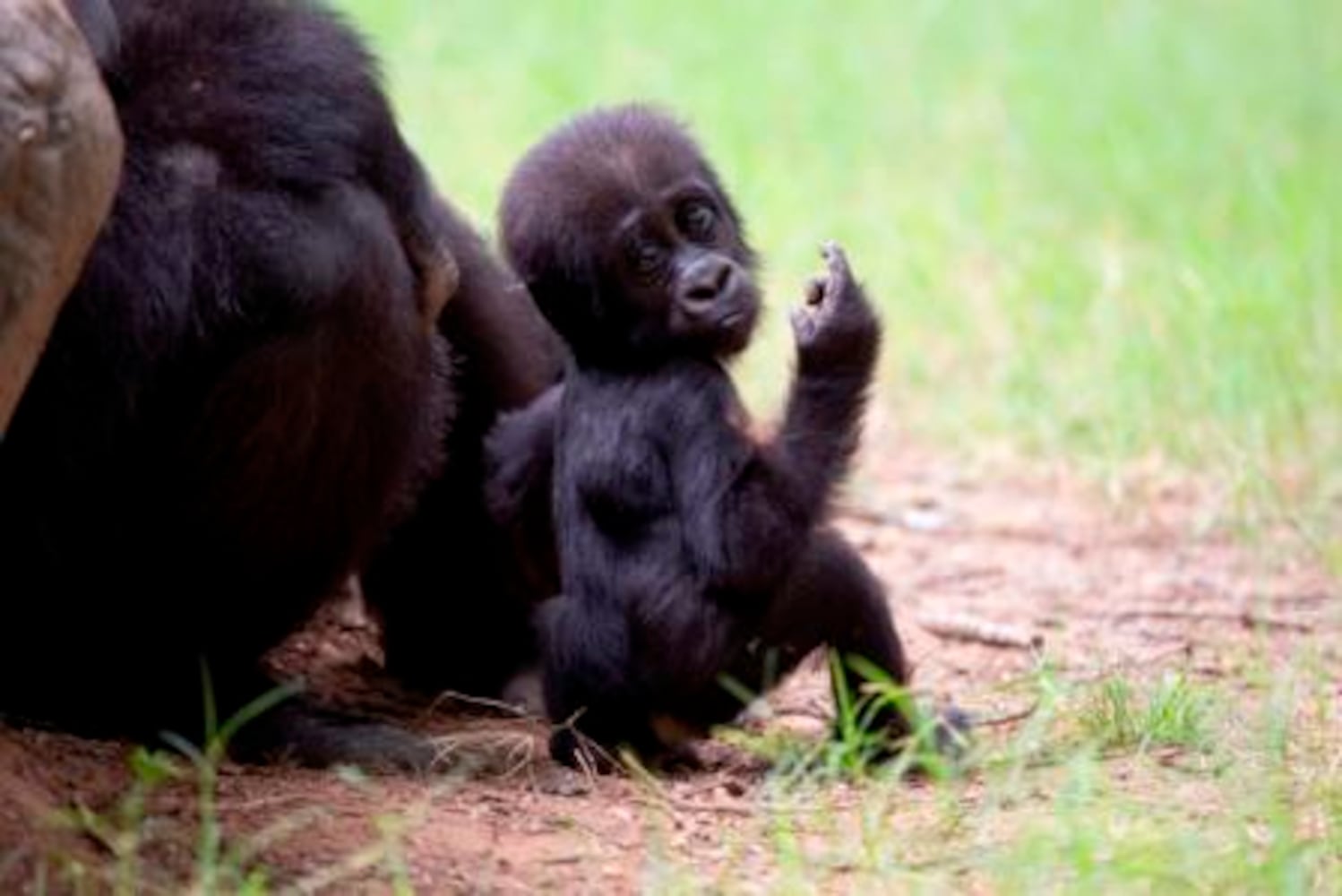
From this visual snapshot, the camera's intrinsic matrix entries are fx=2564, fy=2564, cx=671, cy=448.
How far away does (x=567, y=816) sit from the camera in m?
3.90

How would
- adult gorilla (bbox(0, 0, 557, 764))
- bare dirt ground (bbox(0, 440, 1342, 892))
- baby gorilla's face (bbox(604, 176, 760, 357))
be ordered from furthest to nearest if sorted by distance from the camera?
baby gorilla's face (bbox(604, 176, 760, 357))
adult gorilla (bbox(0, 0, 557, 764))
bare dirt ground (bbox(0, 440, 1342, 892))

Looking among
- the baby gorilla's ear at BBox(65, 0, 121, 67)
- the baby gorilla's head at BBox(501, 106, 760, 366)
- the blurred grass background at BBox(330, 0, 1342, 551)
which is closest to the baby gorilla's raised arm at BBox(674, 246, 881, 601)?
the baby gorilla's head at BBox(501, 106, 760, 366)

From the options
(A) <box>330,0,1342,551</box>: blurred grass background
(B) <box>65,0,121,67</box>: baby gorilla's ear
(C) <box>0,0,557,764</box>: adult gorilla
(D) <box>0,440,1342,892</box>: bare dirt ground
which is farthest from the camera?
(A) <box>330,0,1342,551</box>: blurred grass background

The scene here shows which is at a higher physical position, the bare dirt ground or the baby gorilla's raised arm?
the baby gorilla's raised arm

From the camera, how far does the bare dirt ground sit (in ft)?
11.7

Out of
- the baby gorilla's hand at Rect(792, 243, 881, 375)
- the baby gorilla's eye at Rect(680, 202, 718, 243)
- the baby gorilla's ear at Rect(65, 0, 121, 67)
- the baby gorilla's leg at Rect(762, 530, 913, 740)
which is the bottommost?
the baby gorilla's leg at Rect(762, 530, 913, 740)

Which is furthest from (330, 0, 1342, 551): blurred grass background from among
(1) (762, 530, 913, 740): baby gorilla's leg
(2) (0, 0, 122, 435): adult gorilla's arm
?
(2) (0, 0, 122, 435): adult gorilla's arm

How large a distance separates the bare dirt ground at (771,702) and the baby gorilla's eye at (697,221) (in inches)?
30.9

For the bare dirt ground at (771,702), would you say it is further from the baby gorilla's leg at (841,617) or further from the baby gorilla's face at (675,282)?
the baby gorilla's face at (675,282)

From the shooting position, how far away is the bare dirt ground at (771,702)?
11.7 ft

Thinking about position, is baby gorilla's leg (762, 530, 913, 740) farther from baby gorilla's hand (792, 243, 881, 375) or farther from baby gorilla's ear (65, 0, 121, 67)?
baby gorilla's ear (65, 0, 121, 67)

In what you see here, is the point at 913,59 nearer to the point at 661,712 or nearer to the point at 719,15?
the point at 719,15

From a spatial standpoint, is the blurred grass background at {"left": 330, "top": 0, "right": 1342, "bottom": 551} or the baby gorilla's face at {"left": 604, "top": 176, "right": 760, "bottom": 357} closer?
the baby gorilla's face at {"left": 604, "top": 176, "right": 760, "bottom": 357}

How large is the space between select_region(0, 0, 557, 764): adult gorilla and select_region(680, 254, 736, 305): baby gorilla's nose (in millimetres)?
404
